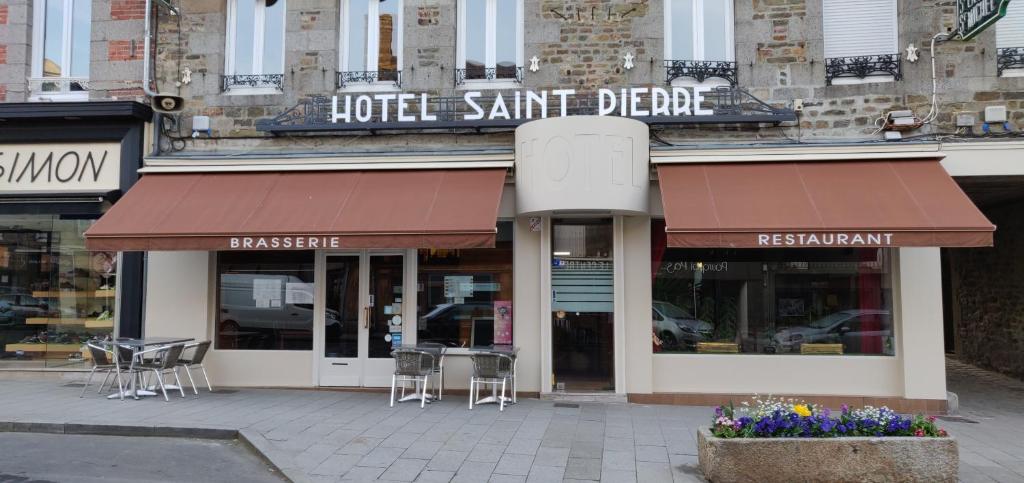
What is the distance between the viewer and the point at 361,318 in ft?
34.3

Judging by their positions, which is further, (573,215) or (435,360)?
(573,215)

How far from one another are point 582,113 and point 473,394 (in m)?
4.30

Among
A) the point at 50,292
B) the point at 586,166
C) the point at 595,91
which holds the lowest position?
the point at 50,292

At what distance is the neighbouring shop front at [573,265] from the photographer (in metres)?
8.92

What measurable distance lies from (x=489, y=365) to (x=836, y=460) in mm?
4522

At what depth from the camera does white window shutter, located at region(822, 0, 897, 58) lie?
32.6 feet

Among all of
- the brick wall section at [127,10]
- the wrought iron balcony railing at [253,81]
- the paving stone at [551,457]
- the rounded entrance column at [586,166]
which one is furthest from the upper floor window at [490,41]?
the paving stone at [551,457]

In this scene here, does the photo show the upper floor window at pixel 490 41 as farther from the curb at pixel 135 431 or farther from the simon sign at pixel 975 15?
the simon sign at pixel 975 15

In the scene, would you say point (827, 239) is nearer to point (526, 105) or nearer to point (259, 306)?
point (526, 105)

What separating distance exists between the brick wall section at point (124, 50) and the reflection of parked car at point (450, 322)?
20.3 feet

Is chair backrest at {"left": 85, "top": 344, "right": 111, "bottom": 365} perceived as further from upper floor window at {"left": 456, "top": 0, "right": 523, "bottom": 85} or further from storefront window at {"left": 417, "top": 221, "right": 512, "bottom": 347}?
upper floor window at {"left": 456, "top": 0, "right": 523, "bottom": 85}

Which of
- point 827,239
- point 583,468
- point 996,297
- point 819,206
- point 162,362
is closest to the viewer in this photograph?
point 583,468

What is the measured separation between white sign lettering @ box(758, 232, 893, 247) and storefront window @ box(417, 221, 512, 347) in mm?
3628

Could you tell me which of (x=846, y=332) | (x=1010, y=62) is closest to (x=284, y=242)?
(x=846, y=332)
